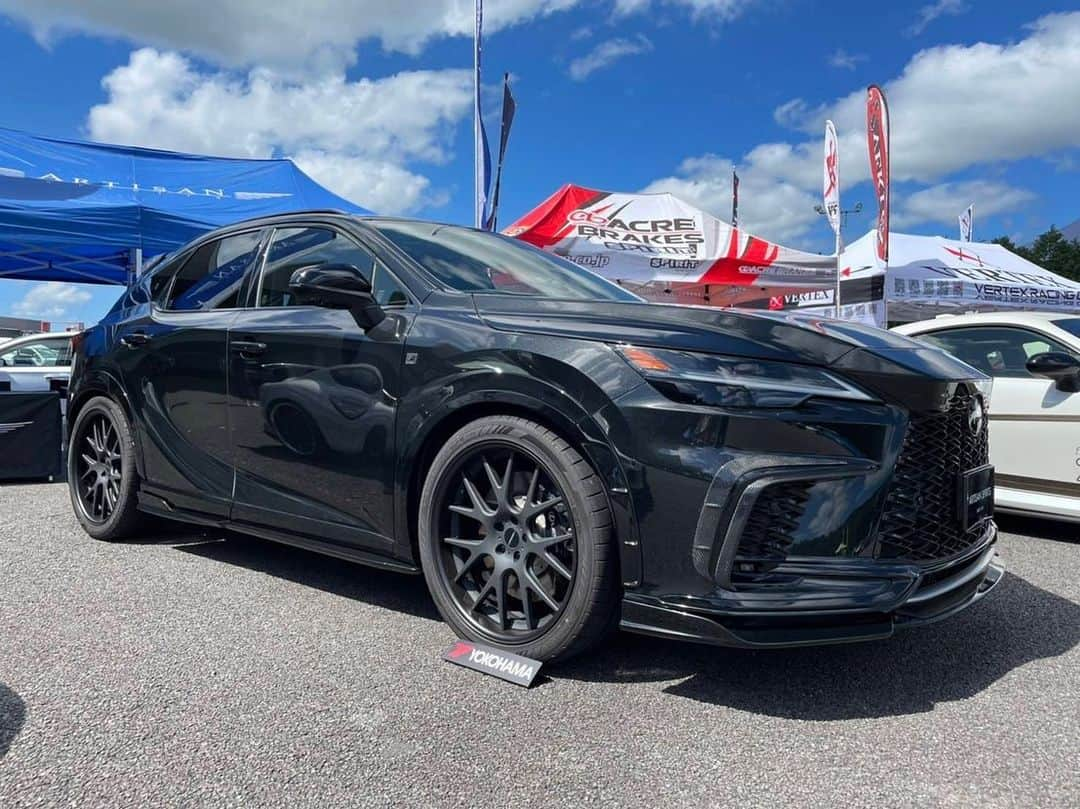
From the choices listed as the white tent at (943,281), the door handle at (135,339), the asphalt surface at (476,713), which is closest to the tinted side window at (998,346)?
the asphalt surface at (476,713)

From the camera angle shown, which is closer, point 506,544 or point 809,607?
point 809,607

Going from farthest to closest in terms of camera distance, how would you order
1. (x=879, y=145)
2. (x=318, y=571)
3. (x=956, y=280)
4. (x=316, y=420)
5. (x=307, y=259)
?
(x=956, y=280) → (x=879, y=145) → (x=318, y=571) → (x=307, y=259) → (x=316, y=420)

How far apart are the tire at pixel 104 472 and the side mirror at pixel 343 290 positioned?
1.80 meters

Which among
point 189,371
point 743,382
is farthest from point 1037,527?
point 189,371

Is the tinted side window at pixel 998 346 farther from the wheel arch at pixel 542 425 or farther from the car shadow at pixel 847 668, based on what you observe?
the wheel arch at pixel 542 425

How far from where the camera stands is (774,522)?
233 centimetres

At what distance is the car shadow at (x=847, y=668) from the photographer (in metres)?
2.53

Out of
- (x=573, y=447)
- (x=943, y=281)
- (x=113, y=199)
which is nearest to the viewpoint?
(x=573, y=447)

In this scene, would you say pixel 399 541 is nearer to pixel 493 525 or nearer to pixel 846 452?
pixel 493 525

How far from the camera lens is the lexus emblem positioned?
2.74m

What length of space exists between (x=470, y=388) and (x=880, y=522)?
136 centimetres

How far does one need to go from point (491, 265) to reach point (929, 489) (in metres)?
1.90

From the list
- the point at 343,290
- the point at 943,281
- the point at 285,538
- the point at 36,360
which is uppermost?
the point at 943,281

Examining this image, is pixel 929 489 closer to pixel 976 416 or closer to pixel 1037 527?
pixel 976 416
